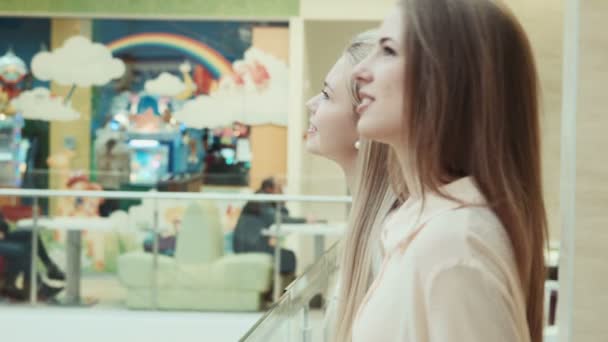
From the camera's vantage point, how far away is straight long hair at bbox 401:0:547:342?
1114 millimetres

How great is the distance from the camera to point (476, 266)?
1.01m

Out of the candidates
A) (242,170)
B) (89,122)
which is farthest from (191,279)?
(89,122)

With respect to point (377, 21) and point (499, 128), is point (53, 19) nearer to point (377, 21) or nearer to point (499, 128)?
point (377, 21)

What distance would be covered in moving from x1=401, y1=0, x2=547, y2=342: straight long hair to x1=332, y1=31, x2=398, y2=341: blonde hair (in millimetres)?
445

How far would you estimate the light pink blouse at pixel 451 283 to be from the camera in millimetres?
1010

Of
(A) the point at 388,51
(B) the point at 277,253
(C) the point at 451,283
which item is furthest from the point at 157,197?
(C) the point at 451,283

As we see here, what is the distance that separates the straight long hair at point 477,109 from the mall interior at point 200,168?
0.31 meters

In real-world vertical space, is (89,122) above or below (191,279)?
above

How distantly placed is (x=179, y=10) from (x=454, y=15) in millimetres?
9224

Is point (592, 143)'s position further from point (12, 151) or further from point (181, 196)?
point (12, 151)

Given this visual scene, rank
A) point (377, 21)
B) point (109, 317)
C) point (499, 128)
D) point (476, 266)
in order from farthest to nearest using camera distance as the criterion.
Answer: point (377, 21) < point (109, 317) < point (499, 128) < point (476, 266)

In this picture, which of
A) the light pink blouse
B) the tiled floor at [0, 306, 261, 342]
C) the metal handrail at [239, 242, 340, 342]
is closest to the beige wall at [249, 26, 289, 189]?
the tiled floor at [0, 306, 261, 342]

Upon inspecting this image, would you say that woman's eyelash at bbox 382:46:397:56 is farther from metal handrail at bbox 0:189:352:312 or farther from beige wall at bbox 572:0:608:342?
metal handrail at bbox 0:189:352:312

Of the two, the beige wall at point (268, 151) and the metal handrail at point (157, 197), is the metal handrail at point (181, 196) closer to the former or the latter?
the metal handrail at point (157, 197)
